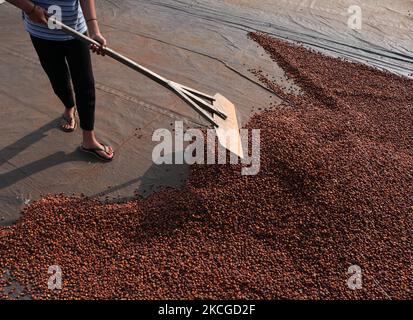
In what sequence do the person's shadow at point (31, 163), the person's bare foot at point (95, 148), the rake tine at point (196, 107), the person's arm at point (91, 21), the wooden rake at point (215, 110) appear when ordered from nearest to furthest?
1. the person's arm at point (91, 21)
2. the wooden rake at point (215, 110)
3. the rake tine at point (196, 107)
4. the person's shadow at point (31, 163)
5. the person's bare foot at point (95, 148)

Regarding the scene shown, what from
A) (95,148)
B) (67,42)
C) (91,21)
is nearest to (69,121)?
(95,148)

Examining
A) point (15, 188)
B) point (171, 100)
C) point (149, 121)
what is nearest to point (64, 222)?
point (15, 188)

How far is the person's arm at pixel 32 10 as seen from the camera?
2.03m

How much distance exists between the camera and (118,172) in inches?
109

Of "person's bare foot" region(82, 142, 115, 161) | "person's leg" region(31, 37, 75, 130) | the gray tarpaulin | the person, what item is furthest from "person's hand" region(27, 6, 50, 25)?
the gray tarpaulin

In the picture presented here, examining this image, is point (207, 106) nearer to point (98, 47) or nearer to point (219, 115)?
point (219, 115)

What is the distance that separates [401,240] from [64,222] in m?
2.14

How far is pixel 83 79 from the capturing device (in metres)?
2.40

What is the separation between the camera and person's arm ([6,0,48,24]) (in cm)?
203

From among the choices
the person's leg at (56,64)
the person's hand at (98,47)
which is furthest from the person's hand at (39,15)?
the person's hand at (98,47)

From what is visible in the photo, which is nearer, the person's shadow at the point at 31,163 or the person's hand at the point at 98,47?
the person's hand at the point at 98,47

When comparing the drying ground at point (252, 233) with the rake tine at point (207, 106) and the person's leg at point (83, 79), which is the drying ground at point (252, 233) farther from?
the person's leg at point (83, 79)

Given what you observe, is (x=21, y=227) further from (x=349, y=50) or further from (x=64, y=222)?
(x=349, y=50)

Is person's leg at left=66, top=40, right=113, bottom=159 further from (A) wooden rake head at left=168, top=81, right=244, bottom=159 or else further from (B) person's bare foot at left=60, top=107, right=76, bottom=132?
(A) wooden rake head at left=168, top=81, right=244, bottom=159
